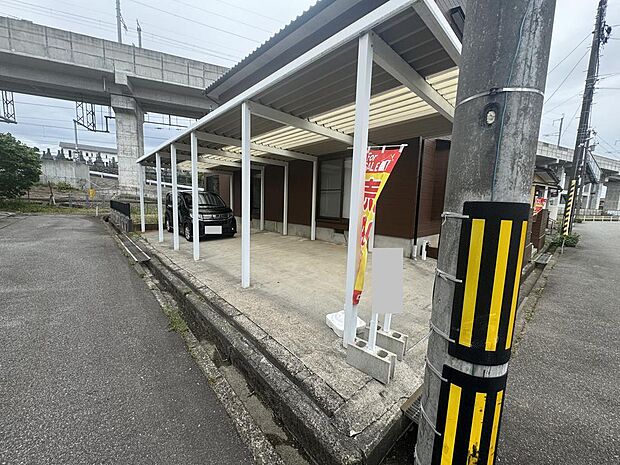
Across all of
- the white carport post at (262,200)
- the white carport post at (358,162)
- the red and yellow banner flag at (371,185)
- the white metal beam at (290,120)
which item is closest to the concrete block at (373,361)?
the white carport post at (358,162)

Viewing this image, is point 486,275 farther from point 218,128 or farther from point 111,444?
point 218,128

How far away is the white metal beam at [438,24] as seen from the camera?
1.79 meters

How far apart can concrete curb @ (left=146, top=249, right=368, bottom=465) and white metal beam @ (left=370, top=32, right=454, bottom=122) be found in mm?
2699

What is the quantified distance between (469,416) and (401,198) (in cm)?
520

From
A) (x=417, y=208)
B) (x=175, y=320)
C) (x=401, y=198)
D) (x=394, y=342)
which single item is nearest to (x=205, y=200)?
(x=175, y=320)

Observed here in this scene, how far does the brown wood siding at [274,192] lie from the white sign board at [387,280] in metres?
7.55

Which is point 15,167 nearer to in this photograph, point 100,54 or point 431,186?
point 100,54

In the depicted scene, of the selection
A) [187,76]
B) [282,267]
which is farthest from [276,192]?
[187,76]

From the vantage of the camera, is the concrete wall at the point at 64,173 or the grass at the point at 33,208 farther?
the concrete wall at the point at 64,173

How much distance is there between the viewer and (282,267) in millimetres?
4840

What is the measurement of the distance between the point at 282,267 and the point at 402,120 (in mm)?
3385

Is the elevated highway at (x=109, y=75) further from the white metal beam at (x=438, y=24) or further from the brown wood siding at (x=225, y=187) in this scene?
the white metal beam at (x=438, y=24)

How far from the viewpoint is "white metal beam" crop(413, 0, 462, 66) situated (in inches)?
70.6

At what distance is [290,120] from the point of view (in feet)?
12.6
